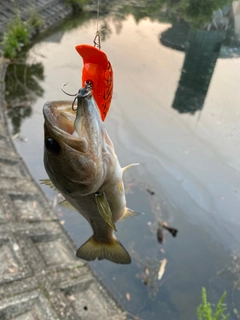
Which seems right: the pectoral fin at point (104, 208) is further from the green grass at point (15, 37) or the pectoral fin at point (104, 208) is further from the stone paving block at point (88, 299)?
the green grass at point (15, 37)

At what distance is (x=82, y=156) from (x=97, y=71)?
383 mm

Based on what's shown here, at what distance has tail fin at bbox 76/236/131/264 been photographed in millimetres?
2137

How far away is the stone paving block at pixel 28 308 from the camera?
3094mm

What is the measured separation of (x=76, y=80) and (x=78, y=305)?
230 inches

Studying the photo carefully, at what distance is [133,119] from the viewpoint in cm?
670

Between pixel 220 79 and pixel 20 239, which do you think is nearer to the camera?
pixel 20 239

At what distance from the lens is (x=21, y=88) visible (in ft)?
26.4

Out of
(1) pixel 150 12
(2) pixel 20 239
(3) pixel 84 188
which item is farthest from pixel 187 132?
(1) pixel 150 12

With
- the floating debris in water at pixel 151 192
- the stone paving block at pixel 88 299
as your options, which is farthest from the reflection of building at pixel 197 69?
the stone paving block at pixel 88 299

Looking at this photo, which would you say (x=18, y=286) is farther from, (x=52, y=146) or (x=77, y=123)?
(x=77, y=123)

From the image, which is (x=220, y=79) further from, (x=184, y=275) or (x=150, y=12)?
(x=150, y=12)

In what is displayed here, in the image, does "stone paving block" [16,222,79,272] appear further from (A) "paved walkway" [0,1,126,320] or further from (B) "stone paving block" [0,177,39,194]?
(B) "stone paving block" [0,177,39,194]

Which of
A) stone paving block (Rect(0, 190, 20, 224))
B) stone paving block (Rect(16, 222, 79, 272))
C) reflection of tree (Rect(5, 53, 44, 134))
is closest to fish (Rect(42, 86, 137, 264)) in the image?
stone paving block (Rect(16, 222, 79, 272))

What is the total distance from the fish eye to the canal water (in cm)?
308
